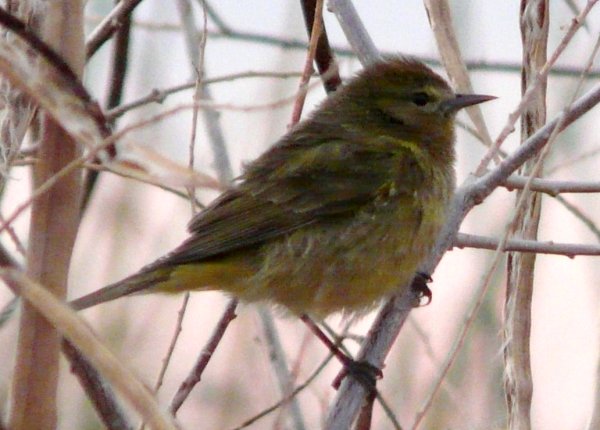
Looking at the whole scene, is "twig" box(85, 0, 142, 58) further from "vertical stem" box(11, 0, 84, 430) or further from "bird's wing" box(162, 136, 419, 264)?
"vertical stem" box(11, 0, 84, 430)

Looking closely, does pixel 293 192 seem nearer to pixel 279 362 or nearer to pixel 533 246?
pixel 279 362

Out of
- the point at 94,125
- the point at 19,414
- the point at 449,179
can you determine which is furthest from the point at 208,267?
the point at 19,414

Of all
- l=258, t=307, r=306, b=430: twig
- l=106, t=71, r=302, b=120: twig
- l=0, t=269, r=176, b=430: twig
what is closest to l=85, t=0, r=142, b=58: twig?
l=106, t=71, r=302, b=120: twig

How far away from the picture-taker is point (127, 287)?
296 centimetres

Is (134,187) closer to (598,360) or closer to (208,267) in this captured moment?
(208,267)

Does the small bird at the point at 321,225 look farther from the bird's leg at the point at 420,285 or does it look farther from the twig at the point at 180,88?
the twig at the point at 180,88

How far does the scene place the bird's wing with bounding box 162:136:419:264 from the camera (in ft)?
10.8

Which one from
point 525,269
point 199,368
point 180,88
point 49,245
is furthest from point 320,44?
point 49,245

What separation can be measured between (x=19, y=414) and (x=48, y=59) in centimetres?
50

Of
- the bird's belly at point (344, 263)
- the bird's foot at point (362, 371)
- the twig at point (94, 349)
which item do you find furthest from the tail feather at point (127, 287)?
the twig at point (94, 349)

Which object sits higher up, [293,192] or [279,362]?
[293,192]

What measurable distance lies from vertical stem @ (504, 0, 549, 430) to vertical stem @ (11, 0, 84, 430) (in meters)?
1.40

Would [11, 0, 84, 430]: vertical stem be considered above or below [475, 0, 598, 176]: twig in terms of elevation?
below

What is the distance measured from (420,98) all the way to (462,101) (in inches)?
9.3
